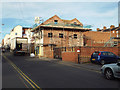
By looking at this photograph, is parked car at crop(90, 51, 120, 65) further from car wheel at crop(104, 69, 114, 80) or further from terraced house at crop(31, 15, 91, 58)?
terraced house at crop(31, 15, 91, 58)

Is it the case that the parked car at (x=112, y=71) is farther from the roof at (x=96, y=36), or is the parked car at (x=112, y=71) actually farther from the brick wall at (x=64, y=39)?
the roof at (x=96, y=36)

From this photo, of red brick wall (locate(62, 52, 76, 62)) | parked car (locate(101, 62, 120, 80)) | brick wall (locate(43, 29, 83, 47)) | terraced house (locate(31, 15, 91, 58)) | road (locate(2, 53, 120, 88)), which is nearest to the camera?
road (locate(2, 53, 120, 88))

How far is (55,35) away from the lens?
3681 cm

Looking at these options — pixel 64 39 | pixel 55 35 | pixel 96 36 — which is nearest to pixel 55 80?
pixel 55 35

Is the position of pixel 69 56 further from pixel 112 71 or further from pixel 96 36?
pixel 96 36

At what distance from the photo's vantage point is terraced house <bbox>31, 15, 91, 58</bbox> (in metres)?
35.1

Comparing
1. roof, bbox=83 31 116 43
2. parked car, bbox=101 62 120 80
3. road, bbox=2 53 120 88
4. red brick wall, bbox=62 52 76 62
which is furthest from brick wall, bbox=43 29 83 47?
parked car, bbox=101 62 120 80

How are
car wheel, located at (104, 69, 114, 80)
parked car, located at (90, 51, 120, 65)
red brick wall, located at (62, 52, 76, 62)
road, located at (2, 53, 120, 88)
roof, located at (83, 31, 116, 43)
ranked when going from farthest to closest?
roof, located at (83, 31, 116, 43) → red brick wall, located at (62, 52, 76, 62) → parked car, located at (90, 51, 120, 65) → car wheel, located at (104, 69, 114, 80) → road, located at (2, 53, 120, 88)

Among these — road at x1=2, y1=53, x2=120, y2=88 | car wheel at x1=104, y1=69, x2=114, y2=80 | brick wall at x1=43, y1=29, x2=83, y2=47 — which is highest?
brick wall at x1=43, y1=29, x2=83, y2=47

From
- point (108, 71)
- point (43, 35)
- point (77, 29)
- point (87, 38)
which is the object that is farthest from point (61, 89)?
point (87, 38)

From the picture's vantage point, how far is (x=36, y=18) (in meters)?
38.5

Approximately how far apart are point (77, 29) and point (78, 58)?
72.0 ft

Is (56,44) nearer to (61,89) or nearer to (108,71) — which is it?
(108,71)

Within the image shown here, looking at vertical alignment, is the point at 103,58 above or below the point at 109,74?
above
